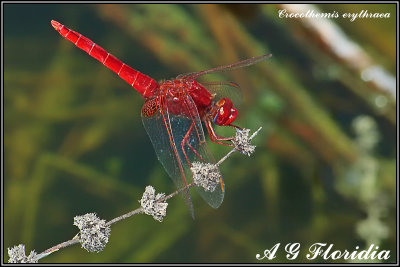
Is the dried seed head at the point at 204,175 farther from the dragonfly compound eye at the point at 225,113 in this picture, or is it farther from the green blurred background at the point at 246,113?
the green blurred background at the point at 246,113

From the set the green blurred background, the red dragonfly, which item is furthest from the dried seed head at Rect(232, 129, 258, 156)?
the green blurred background

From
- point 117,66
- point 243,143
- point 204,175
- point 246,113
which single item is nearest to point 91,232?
point 204,175

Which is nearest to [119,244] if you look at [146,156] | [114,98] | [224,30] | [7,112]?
[146,156]

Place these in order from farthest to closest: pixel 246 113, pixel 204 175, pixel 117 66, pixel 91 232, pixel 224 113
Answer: pixel 246 113
pixel 117 66
pixel 224 113
pixel 204 175
pixel 91 232

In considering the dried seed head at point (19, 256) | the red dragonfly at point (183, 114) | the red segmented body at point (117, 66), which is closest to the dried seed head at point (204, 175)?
the red dragonfly at point (183, 114)

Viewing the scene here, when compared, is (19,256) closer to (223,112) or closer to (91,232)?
(91,232)

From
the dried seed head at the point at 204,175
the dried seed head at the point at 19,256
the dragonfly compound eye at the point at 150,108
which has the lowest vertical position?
the dried seed head at the point at 19,256
